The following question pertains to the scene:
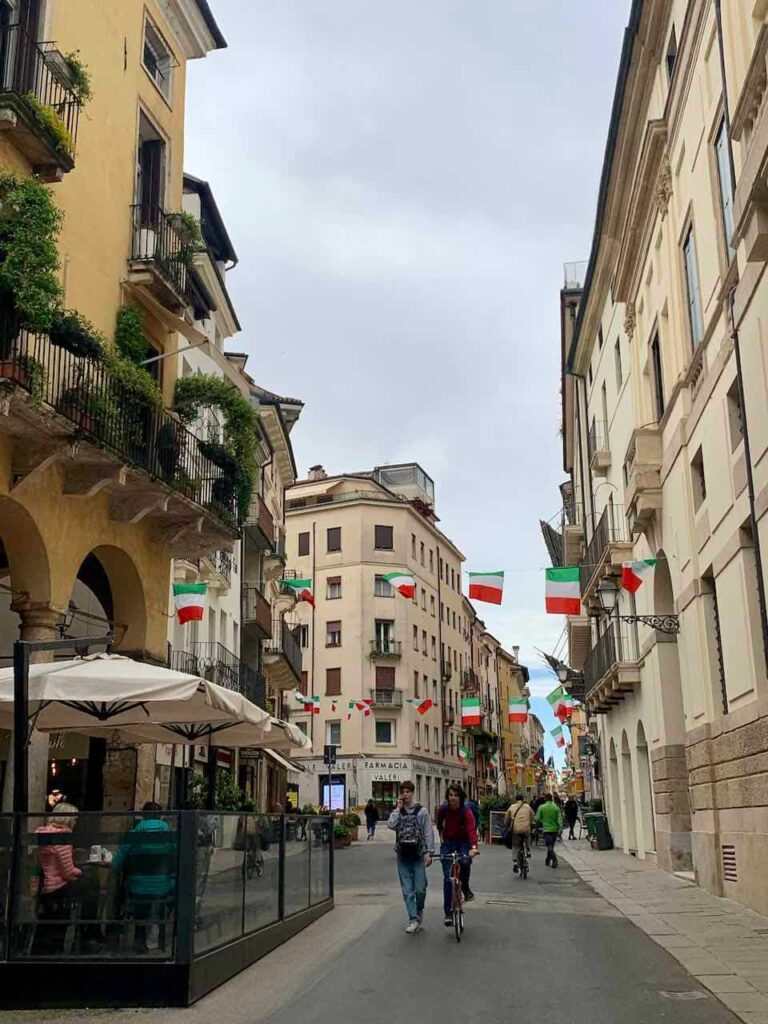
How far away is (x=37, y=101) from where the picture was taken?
44.6ft

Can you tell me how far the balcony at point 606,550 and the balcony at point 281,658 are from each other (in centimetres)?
1306

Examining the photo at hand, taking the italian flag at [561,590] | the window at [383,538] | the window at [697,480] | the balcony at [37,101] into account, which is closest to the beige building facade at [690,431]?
the window at [697,480]

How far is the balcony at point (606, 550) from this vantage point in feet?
88.8

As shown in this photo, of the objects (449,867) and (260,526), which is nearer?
(449,867)

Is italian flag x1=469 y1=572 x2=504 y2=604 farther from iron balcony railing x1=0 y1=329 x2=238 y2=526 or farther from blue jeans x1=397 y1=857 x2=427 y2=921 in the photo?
blue jeans x1=397 y1=857 x2=427 y2=921

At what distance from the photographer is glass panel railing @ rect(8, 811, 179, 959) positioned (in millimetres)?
8641

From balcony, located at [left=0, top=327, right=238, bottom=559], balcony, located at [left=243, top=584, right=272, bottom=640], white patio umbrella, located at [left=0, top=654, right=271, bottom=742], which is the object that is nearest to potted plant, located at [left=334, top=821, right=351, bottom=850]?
balcony, located at [left=243, top=584, right=272, bottom=640]

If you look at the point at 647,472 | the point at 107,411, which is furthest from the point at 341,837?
the point at 107,411

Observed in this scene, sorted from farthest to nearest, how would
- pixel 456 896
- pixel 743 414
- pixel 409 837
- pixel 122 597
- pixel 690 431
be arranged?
pixel 690 431
pixel 122 597
pixel 743 414
pixel 409 837
pixel 456 896

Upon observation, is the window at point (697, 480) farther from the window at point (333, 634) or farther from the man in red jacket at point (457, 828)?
the window at point (333, 634)

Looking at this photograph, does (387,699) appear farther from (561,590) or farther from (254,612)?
(561,590)

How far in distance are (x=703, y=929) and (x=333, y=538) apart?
58.6 m

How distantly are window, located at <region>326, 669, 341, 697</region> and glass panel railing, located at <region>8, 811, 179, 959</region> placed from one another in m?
58.6

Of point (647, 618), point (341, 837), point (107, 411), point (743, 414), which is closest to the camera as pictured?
point (743, 414)
